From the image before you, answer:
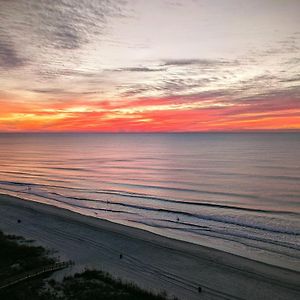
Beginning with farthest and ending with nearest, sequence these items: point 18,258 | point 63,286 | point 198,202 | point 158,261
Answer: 1. point 198,202
2. point 158,261
3. point 18,258
4. point 63,286

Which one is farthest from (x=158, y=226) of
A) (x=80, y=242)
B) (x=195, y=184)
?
(x=195, y=184)

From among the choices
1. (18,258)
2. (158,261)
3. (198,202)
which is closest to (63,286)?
(18,258)

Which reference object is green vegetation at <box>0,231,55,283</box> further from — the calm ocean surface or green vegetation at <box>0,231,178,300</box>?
the calm ocean surface

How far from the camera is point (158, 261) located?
25.8 meters

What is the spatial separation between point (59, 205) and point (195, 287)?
31.8 m

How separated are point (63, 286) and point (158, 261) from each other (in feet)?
28.4

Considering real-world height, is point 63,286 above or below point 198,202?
below

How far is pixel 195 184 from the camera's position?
202ft

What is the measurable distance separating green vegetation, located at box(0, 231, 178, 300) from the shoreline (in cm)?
190

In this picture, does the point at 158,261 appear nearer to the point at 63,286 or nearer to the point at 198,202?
the point at 63,286

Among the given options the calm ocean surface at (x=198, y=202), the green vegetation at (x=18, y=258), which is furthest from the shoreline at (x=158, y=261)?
the calm ocean surface at (x=198, y=202)

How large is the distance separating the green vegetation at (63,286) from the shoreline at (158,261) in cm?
190

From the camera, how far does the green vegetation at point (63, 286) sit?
59.7 ft

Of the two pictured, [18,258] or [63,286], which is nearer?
[63,286]
